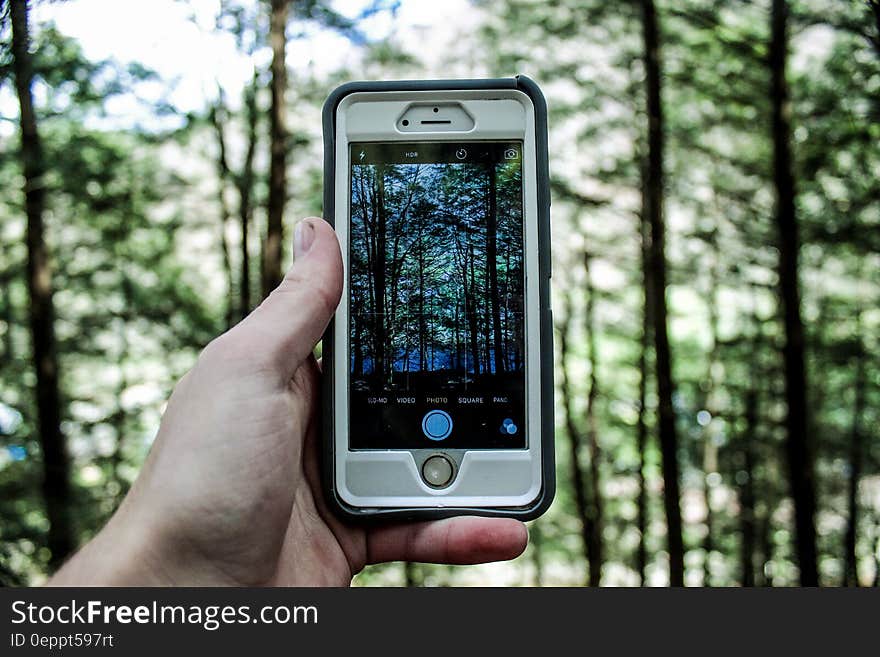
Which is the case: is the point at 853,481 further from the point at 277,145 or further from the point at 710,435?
the point at 277,145

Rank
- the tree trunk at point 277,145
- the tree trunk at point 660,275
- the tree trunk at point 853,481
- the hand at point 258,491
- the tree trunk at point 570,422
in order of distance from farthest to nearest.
A: the tree trunk at point 570,422 → the tree trunk at point 853,481 → the tree trunk at point 660,275 → the tree trunk at point 277,145 → the hand at point 258,491

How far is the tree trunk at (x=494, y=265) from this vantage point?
2.24m

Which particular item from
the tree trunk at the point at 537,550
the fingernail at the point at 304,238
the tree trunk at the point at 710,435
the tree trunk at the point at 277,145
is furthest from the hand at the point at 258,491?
the tree trunk at the point at 537,550

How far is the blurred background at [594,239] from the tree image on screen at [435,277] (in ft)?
6.55

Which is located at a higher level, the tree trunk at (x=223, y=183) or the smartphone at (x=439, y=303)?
the tree trunk at (x=223, y=183)

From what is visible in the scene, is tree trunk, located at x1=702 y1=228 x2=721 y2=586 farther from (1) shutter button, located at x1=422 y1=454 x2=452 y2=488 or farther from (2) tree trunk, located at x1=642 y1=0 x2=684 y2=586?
(1) shutter button, located at x1=422 y1=454 x2=452 y2=488

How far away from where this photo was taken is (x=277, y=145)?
6883 mm

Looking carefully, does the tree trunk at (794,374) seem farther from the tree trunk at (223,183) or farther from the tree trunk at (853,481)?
the tree trunk at (223,183)

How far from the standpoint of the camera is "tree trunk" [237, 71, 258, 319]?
7.55 metres

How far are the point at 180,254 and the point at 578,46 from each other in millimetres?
6437

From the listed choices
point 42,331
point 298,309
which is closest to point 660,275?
point 298,309

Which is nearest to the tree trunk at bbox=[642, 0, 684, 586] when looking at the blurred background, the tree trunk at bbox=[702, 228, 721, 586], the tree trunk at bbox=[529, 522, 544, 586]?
the blurred background

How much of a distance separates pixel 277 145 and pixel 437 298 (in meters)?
5.19

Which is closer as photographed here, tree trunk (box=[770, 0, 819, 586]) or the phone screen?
the phone screen
